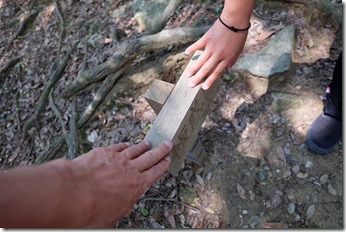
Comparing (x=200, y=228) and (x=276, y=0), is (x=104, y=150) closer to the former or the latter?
(x=200, y=228)

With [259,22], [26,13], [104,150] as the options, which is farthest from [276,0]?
[26,13]

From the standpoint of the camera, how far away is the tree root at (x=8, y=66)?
441 centimetres

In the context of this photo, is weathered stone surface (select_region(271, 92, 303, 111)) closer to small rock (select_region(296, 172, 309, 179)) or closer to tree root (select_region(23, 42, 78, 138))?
small rock (select_region(296, 172, 309, 179))

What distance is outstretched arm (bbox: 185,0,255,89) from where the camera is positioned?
1.60 m

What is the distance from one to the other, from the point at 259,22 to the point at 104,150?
96.0 inches

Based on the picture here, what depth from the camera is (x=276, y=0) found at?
10.7ft

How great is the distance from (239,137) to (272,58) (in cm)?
75

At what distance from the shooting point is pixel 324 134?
223 centimetres

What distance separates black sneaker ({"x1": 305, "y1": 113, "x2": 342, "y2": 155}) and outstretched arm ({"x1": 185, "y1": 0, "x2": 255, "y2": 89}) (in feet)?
3.29

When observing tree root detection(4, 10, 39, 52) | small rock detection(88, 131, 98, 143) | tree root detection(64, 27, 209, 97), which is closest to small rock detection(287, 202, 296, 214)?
tree root detection(64, 27, 209, 97)

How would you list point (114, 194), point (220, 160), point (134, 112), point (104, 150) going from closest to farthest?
point (114, 194), point (104, 150), point (220, 160), point (134, 112)

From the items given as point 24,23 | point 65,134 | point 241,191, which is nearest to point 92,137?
point 65,134

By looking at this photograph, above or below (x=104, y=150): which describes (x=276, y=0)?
below

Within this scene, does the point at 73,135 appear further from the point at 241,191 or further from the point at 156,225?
the point at 241,191
